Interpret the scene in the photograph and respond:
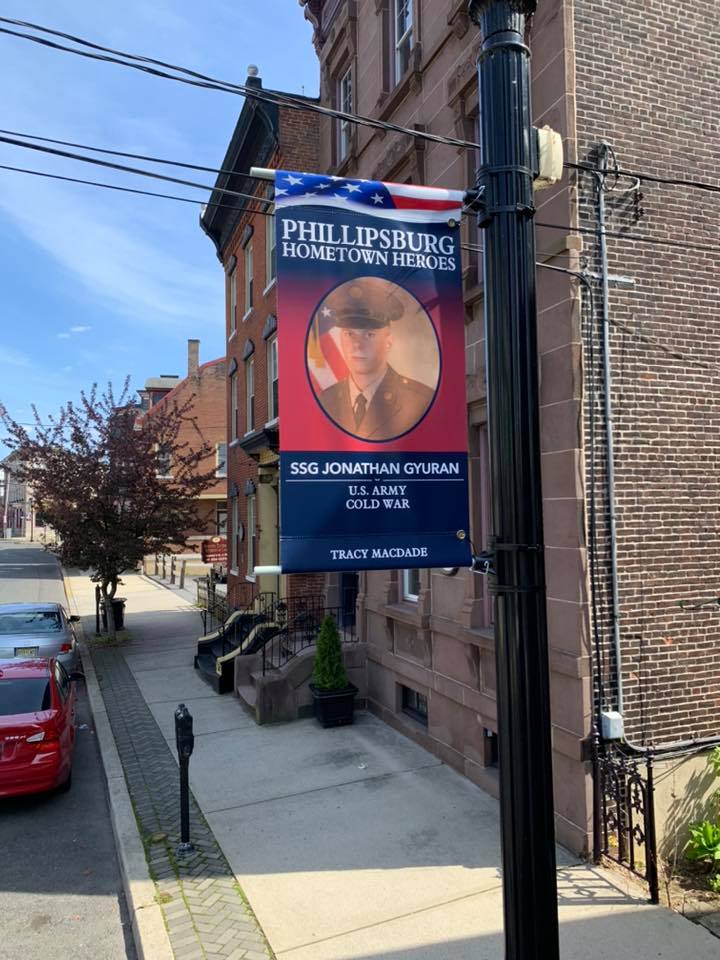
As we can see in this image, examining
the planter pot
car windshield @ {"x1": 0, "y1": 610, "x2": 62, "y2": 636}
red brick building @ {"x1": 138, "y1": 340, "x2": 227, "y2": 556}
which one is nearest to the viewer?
the planter pot

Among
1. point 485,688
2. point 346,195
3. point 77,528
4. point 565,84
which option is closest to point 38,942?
point 485,688

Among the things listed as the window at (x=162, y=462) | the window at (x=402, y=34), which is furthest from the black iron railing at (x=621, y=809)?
the window at (x=162, y=462)

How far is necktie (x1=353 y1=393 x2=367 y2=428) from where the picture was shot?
3.53 metres

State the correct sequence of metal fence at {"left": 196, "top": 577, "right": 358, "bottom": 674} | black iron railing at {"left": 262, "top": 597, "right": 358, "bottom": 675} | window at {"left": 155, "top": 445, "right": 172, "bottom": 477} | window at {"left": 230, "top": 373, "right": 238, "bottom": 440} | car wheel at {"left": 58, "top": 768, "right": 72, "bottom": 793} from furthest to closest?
window at {"left": 230, "top": 373, "right": 238, "bottom": 440} < window at {"left": 155, "top": 445, "right": 172, "bottom": 477} < metal fence at {"left": 196, "top": 577, "right": 358, "bottom": 674} < black iron railing at {"left": 262, "top": 597, "right": 358, "bottom": 675} < car wheel at {"left": 58, "top": 768, "right": 72, "bottom": 793}

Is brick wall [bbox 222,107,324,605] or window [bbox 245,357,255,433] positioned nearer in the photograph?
brick wall [bbox 222,107,324,605]

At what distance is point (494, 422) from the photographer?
2.94 metres

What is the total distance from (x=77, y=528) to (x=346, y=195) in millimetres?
15800

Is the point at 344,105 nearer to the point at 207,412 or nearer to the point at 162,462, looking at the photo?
the point at 162,462

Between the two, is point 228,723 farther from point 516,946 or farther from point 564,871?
point 516,946

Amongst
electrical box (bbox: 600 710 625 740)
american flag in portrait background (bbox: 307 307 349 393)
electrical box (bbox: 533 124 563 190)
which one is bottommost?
electrical box (bbox: 600 710 625 740)

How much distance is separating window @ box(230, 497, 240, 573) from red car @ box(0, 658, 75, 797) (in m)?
11.2

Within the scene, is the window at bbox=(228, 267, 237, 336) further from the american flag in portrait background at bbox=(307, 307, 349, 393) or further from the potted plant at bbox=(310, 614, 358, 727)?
the american flag in portrait background at bbox=(307, 307, 349, 393)

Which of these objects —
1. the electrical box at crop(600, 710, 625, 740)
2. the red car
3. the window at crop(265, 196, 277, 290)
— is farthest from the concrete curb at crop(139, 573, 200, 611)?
the electrical box at crop(600, 710, 625, 740)

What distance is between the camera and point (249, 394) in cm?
1923
